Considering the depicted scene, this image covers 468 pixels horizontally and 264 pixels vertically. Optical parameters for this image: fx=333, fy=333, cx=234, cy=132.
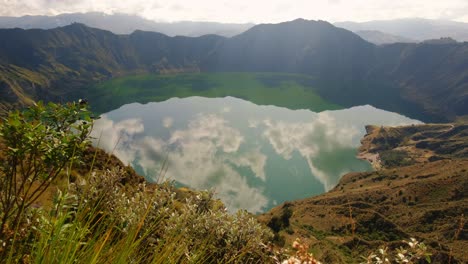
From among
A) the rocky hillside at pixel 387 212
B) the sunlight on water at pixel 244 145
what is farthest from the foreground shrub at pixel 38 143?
the sunlight on water at pixel 244 145

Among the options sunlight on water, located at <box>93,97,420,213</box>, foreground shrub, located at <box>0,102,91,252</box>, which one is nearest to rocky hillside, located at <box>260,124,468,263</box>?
sunlight on water, located at <box>93,97,420,213</box>

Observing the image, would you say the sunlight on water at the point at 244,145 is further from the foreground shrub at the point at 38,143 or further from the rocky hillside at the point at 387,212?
the foreground shrub at the point at 38,143

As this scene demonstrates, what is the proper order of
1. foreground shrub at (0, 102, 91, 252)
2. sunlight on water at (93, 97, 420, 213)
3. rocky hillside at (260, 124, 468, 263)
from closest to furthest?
1. foreground shrub at (0, 102, 91, 252)
2. rocky hillside at (260, 124, 468, 263)
3. sunlight on water at (93, 97, 420, 213)

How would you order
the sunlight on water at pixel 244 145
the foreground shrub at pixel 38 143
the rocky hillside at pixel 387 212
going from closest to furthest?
the foreground shrub at pixel 38 143 → the rocky hillside at pixel 387 212 → the sunlight on water at pixel 244 145

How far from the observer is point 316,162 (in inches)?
4400

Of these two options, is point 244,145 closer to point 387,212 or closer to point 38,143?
point 387,212

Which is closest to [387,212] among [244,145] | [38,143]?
[244,145]

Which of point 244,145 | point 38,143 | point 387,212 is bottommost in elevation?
point 244,145

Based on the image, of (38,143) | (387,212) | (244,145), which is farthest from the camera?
(244,145)

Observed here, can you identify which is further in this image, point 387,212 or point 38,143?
point 387,212

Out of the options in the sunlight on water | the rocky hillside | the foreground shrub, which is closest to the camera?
the foreground shrub

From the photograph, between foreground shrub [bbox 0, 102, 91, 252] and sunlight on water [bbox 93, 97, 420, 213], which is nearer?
foreground shrub [bbox 0, 102, 91, 252]

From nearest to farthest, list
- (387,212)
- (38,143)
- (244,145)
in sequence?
(38,143) → (387,212) → (244,145)

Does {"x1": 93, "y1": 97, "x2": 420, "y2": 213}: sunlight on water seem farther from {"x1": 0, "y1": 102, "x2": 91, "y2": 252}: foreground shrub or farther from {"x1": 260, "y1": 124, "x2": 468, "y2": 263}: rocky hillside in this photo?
{"x1": 0, "y1": 102, "x2": 91, "y2": 252}: foreground shrub
